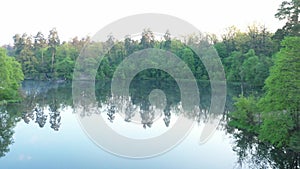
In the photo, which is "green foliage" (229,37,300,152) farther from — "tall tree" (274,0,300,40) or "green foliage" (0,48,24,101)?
"green foliage" (0,48,24,101)

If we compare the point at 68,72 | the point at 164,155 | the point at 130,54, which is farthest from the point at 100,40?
the point at 164,155

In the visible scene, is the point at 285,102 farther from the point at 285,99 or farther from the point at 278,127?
the point at 278,127

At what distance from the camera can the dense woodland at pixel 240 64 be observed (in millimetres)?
14312

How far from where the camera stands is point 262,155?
14.2m

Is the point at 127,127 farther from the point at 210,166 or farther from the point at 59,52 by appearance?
the point at 59,52

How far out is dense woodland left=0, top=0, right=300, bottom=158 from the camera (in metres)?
14.3

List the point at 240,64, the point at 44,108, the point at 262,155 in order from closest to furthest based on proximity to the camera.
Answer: the point at 262,155 → the point at 44,108 → the point at 240,64

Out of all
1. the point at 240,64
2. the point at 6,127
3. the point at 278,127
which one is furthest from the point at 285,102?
the point at 240,64

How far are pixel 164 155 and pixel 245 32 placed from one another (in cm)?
3765

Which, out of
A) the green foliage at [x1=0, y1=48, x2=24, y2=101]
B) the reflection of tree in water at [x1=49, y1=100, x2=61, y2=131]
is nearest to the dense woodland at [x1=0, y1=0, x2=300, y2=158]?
the green foliage at [x1=0, y1=48, x2=24, y2=101]

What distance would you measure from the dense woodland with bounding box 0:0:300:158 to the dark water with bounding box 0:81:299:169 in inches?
49.1

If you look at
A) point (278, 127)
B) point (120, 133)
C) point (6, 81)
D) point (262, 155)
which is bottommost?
point (262, 155)

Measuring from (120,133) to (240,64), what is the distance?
2788 cm

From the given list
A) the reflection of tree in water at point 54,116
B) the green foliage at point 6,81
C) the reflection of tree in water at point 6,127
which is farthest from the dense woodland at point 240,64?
the reflection of tree in water at point 6,127
